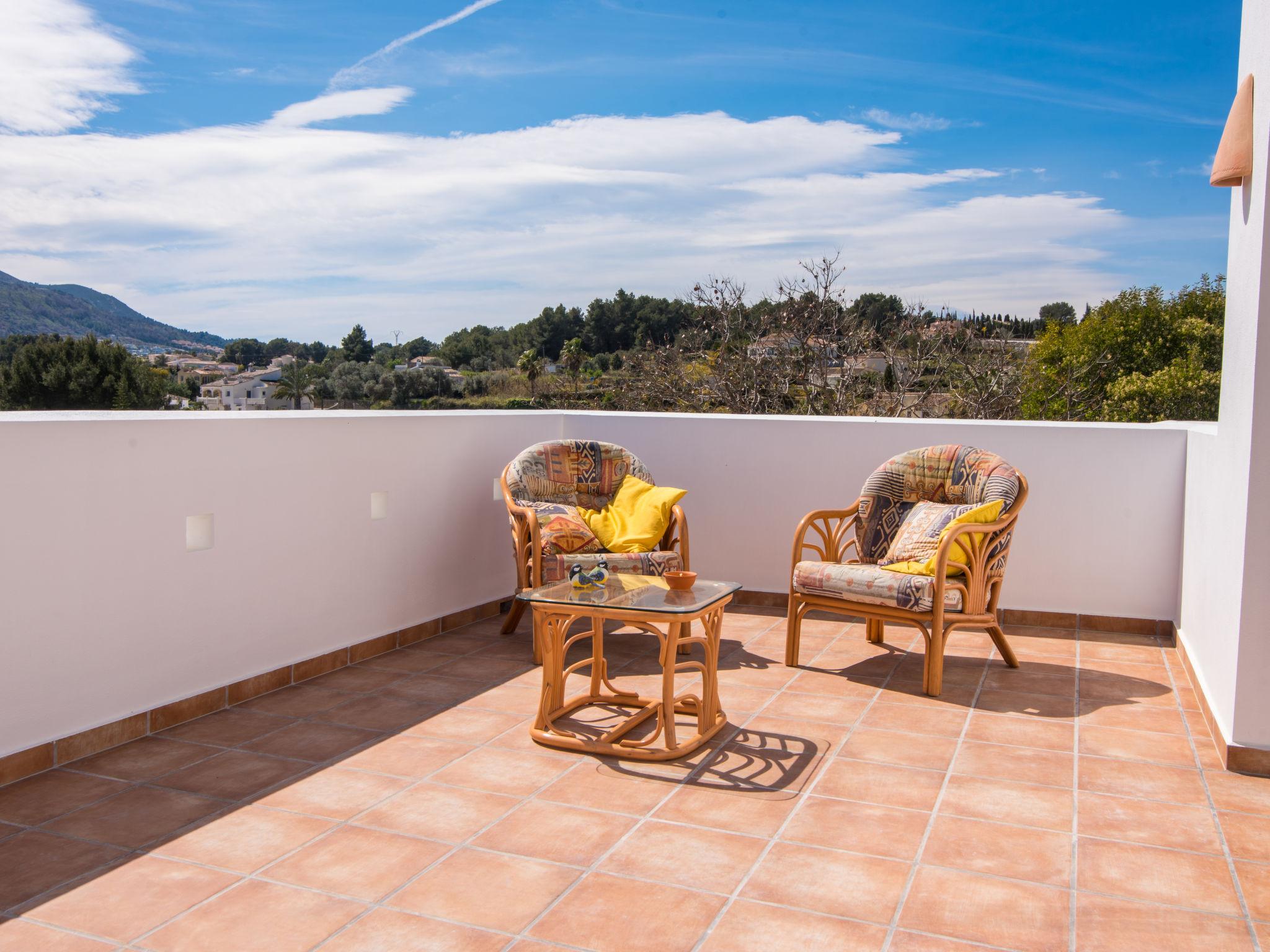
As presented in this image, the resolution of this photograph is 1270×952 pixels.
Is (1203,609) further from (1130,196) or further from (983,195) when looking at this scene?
(1130,196)

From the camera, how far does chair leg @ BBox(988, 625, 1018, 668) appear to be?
173 inches

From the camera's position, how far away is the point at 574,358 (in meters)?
14.5

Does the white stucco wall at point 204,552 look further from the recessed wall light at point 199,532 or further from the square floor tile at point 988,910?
the square floor tile at point 988,910

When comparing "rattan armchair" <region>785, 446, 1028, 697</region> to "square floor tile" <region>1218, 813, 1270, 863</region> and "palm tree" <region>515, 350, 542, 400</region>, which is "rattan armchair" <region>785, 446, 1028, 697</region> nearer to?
"square floor tile" <region>1218, 813, 1270, 863</region>

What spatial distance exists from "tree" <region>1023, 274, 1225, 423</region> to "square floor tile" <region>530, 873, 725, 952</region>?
18.8m

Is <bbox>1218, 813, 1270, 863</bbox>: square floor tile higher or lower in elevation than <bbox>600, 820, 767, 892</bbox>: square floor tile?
lower

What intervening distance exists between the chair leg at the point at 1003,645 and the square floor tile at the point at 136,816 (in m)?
3.05

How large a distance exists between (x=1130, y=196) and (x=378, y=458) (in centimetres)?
3049

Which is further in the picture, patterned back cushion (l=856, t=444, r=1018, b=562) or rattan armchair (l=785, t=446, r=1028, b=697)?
patterned back cushion (l=856, t=444, r=1018, b=562)

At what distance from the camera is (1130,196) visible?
29.9m

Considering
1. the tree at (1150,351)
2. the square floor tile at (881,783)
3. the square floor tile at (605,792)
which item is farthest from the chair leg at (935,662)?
the tree at (1150,351)

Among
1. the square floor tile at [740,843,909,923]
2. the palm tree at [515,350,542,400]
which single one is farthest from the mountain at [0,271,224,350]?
the square floor tile at [740,843,909,923]

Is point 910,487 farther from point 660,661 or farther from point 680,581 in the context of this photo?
point 660,661

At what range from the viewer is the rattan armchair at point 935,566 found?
409cm
